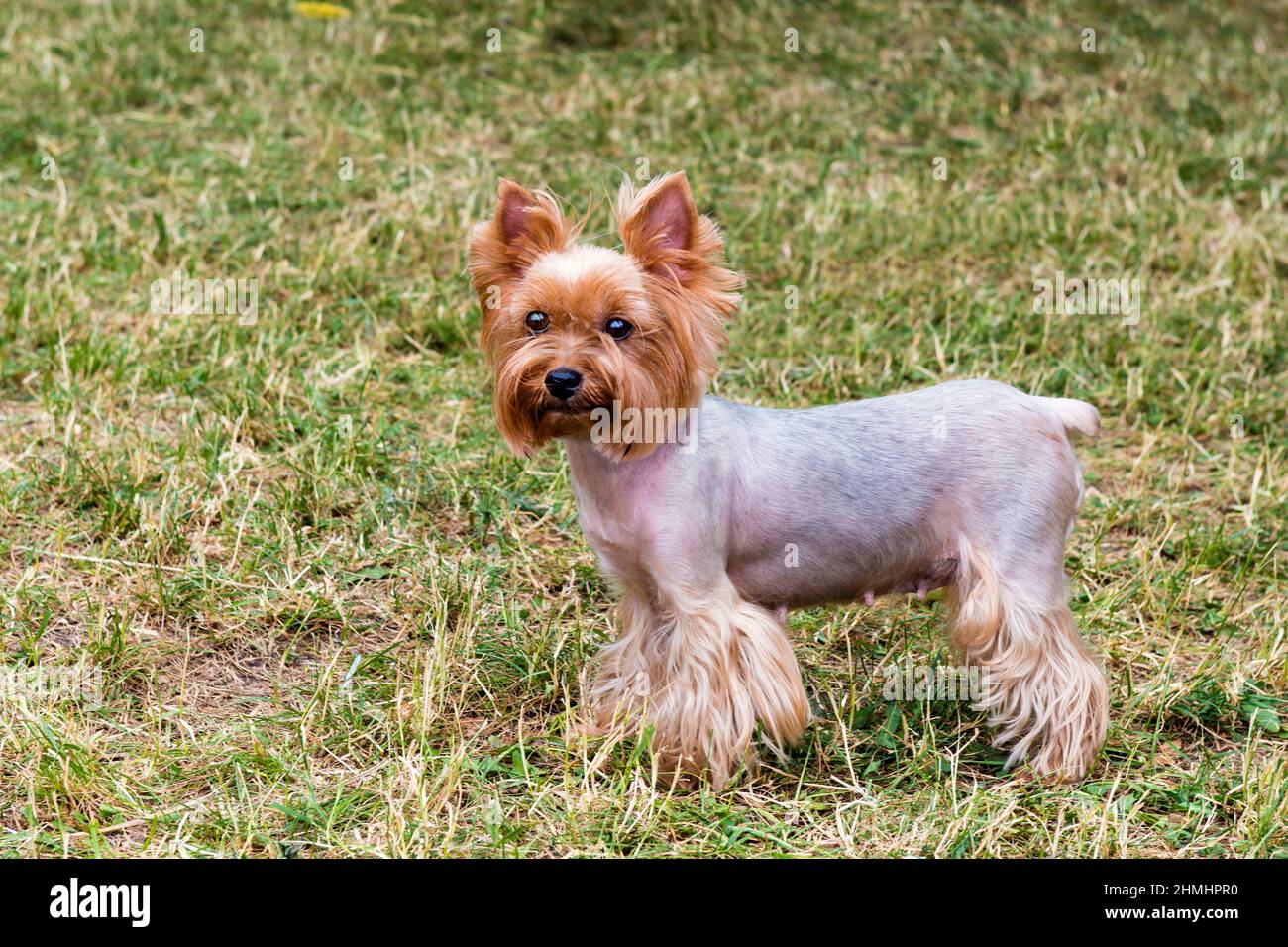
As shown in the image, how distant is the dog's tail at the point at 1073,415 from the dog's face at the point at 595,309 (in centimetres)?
115

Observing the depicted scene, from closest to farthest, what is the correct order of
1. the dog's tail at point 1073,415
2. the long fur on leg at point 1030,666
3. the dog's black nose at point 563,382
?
the dog's black nose at point 563,382 < the long fur on leg at point 1030,666 < the dog's tail at point 1073,415

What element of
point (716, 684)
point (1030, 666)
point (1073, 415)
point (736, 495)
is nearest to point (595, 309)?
point (736, 495)

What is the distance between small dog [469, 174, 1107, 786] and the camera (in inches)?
170

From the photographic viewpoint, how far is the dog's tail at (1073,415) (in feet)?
15.9

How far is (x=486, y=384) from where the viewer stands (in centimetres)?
727

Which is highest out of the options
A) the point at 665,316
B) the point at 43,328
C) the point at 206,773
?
the point at 665,316

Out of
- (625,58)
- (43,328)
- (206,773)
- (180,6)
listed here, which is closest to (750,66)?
(625,58)

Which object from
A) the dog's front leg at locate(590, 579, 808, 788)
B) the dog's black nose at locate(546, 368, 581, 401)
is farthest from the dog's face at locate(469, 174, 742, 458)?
the dog's front leg at locate(590, 579, 808, 788)

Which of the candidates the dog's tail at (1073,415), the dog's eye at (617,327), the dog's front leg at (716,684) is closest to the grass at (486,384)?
the dog's front leg at (716,684)

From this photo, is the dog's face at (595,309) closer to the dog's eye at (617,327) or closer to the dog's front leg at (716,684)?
the dog's eye at (617,327)

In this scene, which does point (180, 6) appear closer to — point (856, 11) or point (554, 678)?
point (856, 11)

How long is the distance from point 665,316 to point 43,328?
422cm

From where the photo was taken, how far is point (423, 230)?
8453 millimetres

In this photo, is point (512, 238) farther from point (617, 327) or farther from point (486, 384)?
point (486, 384)
